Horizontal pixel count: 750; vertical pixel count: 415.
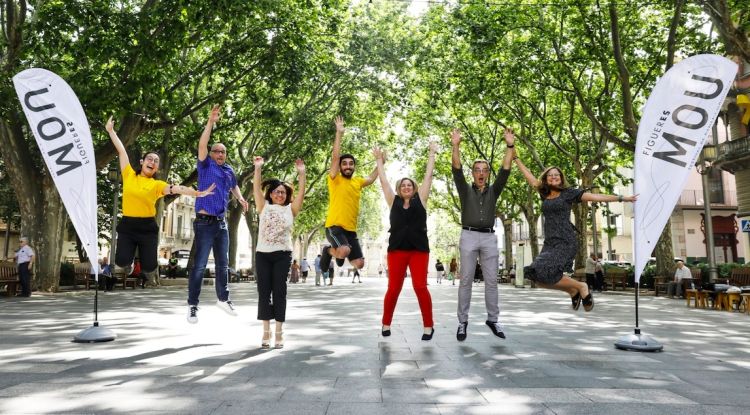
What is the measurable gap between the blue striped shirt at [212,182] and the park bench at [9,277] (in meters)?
11.2

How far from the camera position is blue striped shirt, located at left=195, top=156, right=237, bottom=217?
22.7 ft

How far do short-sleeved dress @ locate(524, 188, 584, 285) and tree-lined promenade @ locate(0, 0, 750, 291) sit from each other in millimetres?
7275

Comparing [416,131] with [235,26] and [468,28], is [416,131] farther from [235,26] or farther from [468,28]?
[235,26]

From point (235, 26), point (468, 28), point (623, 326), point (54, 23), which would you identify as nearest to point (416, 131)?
point (468, 28)

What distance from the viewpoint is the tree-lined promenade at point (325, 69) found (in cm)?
1365

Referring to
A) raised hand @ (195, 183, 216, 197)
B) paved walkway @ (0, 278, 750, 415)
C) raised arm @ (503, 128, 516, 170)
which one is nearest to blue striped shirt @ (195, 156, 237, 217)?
raised hand @ (195, 183, 216, 197)

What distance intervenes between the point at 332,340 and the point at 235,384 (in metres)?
2.72

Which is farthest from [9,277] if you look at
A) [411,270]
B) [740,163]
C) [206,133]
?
[740,163]

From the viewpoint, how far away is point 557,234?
6.80 metres

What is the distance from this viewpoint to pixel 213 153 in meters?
6.98

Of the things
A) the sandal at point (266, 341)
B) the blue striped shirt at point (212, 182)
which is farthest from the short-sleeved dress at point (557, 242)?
the blue striped shirt at point (212, 182)

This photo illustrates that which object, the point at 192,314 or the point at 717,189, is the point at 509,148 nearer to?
the point at 192,314

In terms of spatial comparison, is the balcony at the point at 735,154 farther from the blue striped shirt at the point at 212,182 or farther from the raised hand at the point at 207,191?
the raised hand at the point at 207,191

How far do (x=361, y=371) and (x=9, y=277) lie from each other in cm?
1542
